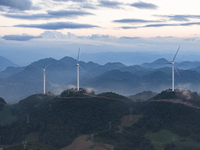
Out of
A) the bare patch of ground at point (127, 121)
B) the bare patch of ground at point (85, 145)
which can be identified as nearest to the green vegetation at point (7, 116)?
the bare patch of ground at point (85, 145)

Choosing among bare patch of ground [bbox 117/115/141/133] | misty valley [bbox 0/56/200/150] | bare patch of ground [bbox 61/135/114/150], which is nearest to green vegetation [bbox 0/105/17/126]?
misty valley [bbox 0/56/200/150]

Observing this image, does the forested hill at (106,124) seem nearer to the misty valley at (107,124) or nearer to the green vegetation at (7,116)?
the misty valley at (107,124)

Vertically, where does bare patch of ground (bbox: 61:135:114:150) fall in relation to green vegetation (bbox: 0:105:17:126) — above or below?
above

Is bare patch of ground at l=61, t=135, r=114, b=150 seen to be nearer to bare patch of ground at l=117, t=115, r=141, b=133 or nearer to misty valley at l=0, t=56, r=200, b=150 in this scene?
misty valley at l=0, t=56, r=200, b=150

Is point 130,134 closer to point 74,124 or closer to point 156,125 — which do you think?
point 156,125

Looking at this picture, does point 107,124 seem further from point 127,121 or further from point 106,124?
point 127,121

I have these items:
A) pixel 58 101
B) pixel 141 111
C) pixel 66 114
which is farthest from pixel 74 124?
pixel 141 111

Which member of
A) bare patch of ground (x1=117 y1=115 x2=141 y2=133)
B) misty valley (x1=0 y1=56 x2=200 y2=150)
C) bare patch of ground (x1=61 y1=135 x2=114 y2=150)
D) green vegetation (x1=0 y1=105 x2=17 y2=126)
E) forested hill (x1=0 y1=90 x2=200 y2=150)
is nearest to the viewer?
bare patch of ground (x1=61 y1=135 x2=114 y2=150)
